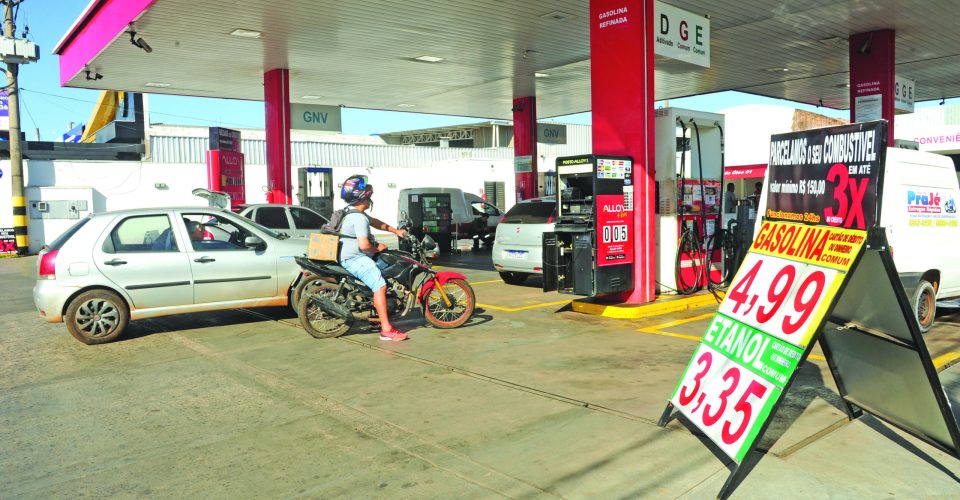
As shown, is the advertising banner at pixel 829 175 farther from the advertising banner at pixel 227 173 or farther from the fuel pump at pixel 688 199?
the advertising banner at pixel 227 173

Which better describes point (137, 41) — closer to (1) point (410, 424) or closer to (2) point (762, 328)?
(1) point (410, 424)

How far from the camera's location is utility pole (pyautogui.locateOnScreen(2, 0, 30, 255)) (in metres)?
22.7

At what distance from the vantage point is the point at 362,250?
768cm

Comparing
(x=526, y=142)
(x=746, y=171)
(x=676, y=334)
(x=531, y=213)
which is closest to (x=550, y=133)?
(x=526, y=142)

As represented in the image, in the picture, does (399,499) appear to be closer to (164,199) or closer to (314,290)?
(314,290)

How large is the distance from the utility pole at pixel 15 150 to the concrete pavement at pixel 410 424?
57.7ft

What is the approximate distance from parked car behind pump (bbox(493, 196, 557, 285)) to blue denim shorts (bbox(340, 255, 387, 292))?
4.07 metres

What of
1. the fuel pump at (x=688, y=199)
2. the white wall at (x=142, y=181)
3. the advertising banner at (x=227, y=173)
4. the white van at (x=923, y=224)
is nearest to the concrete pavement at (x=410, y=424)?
the white van at (x=923, y=224)

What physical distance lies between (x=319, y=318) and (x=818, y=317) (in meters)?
5.75

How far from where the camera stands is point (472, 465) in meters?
4.22

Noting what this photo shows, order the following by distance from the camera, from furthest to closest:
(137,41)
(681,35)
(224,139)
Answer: (224,139)
(137,41)
(681,35)

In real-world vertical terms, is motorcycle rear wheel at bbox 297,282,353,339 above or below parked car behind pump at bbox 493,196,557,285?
below

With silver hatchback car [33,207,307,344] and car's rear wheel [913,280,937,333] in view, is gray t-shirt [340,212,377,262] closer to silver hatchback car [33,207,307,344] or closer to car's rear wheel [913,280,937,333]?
silver hatchback car [33,207,307,344]

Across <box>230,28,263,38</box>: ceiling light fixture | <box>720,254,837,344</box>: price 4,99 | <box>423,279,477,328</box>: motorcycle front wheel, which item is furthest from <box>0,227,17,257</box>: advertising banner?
<box>720,254,837,344</box>: price 4,99
